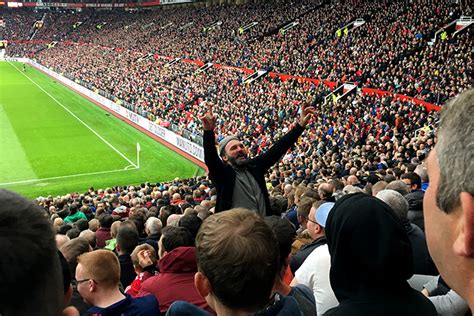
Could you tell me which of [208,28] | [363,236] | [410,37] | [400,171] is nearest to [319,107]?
[410,37]

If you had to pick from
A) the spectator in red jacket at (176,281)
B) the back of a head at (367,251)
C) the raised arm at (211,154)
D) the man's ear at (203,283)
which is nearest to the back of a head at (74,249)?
the spectator in red jacket at (176,281)

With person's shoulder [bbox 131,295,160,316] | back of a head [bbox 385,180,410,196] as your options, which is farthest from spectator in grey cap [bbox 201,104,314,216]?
back of a head [bbox 385,180,410,196]

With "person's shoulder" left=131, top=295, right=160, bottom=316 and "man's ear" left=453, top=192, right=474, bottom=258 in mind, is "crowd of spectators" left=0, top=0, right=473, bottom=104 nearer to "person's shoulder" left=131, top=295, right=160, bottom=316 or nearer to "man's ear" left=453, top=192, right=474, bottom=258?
"person's shoulder" left=131, top=295, right=160, bottom=316

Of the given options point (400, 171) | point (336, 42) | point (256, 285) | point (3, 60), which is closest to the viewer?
point (256, 285)

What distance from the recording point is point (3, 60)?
85562 millimetres

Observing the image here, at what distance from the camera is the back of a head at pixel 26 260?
4.54 ft

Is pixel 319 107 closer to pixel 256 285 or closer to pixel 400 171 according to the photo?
pixel 400 171

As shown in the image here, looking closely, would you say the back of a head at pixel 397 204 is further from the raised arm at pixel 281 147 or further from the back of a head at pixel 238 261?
the back of a head at pixel 238 261

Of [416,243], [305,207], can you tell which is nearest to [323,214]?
[416,243]

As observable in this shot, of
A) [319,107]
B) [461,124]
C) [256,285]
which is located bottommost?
[319,107]

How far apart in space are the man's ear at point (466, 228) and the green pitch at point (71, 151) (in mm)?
23336

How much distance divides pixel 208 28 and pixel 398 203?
55787 mm

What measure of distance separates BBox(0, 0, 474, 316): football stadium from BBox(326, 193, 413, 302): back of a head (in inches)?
0.4

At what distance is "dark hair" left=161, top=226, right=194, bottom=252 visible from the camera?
4941 millimetres
